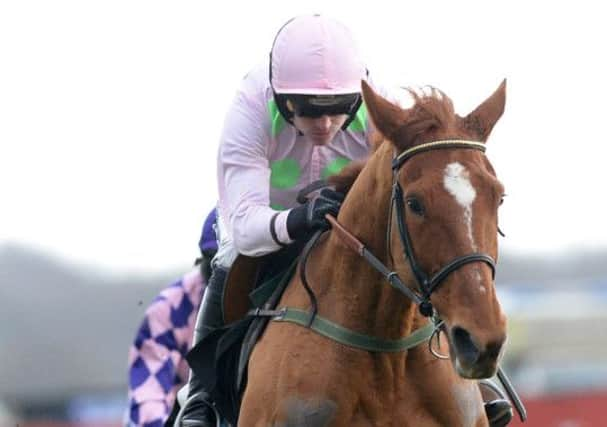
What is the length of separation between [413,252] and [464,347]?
45 cm

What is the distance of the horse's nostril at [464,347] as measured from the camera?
19.6 feet

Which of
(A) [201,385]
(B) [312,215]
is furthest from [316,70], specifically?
(A) [201,385]

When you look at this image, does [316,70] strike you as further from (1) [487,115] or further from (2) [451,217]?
(2) [451,217]

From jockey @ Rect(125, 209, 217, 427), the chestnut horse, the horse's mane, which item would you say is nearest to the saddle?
the chestnut horse

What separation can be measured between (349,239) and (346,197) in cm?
26

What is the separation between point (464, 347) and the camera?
6008 millimetres

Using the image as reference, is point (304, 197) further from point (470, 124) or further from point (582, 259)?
point (582, 259)

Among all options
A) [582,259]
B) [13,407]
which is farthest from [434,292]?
[582,259]

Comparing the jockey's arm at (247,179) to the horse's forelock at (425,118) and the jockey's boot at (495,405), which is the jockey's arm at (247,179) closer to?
the horse's forelock at (425,118)

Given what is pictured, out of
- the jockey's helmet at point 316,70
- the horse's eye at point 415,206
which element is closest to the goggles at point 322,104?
the jockey's helmet at point 316,70

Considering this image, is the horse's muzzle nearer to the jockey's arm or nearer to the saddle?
the jockey's arm

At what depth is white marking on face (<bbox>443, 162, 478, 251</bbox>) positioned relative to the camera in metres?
6.07

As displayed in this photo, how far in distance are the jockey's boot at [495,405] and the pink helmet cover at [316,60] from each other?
4.62 ft

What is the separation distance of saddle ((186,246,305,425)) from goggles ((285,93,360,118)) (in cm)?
59
